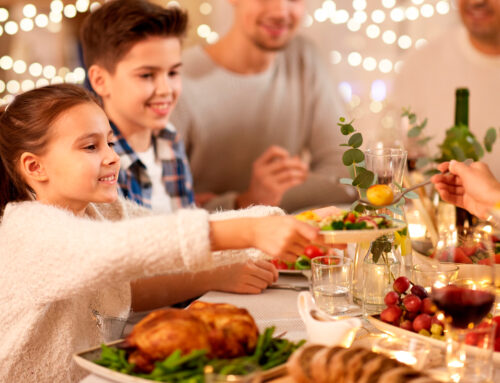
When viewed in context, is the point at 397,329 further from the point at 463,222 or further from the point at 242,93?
the point at 242,93

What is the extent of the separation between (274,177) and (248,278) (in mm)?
1428

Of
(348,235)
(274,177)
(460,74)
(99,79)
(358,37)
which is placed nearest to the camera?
(348,235)

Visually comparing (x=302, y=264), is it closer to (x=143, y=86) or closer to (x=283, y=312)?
(x=283, y=312)

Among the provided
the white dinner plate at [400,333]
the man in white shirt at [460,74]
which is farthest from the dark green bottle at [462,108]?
the man in white shirt at [460,74]

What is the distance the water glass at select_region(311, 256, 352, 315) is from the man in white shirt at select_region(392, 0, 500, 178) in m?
2.63

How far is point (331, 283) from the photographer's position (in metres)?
1.22

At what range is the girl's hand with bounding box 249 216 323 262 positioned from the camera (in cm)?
96

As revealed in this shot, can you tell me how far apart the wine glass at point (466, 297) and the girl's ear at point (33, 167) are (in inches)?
32.9

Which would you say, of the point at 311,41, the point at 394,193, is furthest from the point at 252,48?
the point at 394,193

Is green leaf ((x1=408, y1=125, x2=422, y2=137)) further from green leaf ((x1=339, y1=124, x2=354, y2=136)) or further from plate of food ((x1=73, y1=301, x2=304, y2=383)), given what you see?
plate of food ((x1=73, y1=301, x2=304, y2=383))

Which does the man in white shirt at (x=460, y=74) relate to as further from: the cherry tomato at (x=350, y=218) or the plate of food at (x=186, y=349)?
the plate of food at (x=186, y=349)

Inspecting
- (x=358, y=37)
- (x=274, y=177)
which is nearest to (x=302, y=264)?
(x=274, y=177)

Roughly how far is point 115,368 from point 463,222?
3.87 ft

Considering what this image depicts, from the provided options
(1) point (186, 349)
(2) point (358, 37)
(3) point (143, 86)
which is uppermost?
(2) point (358, 37)
